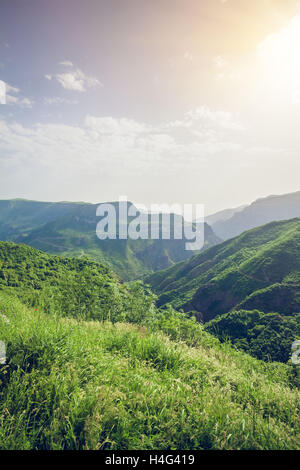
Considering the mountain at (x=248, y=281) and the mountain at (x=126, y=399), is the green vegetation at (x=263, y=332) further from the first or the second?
the mountain at (x=126, y=399)

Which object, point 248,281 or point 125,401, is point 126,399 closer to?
point 125,401

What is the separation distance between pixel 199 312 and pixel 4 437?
9629 cm

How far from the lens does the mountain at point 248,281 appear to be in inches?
2810

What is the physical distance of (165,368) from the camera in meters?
4.27

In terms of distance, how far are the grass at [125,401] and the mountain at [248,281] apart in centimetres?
7568

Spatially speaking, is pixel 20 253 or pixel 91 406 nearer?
pixel 91 406

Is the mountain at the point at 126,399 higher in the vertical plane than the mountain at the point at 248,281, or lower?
higher

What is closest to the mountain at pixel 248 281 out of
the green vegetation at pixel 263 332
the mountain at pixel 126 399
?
the green vegetation at pixel 263 332

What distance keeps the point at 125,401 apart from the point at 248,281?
96297 mm

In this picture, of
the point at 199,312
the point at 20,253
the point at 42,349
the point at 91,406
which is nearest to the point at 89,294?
the point at 42,349

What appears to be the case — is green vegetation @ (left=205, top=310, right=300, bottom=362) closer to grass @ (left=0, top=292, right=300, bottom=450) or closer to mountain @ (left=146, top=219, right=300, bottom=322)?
mountain @ (left=146, top=219, right=300, bottom=322)

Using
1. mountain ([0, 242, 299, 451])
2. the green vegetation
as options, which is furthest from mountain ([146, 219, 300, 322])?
mountain ([0, 242, 299, 451])

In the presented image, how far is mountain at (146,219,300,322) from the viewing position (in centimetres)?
7138
